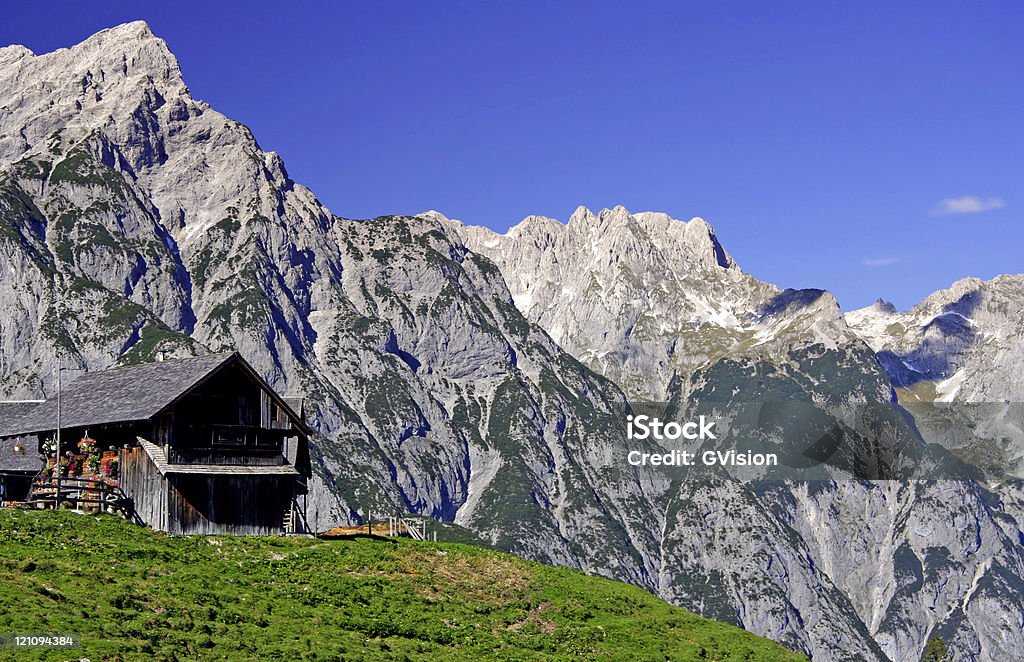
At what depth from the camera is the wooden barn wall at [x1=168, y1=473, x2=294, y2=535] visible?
68312 mm

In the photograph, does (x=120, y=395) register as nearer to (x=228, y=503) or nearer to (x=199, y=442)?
(x=199, y=442)

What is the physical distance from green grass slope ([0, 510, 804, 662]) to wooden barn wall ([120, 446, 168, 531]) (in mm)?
5337

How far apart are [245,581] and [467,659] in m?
10.7

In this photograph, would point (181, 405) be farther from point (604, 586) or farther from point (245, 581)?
point (604, 586)

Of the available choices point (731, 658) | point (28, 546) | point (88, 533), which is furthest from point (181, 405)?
point (731, 658)

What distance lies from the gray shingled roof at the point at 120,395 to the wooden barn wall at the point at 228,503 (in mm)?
4644

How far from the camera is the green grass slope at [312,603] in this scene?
151 feet

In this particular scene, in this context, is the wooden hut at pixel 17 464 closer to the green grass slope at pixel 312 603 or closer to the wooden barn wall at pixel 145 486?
the wooden barn wall at pixel 145 486

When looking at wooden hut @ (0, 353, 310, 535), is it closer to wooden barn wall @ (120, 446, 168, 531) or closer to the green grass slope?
wooden barn wall @ (120, 446, 168, 531)

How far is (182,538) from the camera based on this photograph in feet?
205

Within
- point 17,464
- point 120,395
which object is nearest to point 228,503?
point 120,395

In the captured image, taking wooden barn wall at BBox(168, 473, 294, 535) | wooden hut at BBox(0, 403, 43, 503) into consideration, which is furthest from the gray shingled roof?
wooden barn wall at BBox(168, 473, 294, 535)

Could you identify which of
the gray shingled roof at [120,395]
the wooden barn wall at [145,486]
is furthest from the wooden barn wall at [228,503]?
the gray shingled roof at [120,395]

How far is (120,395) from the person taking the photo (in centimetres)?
7400
